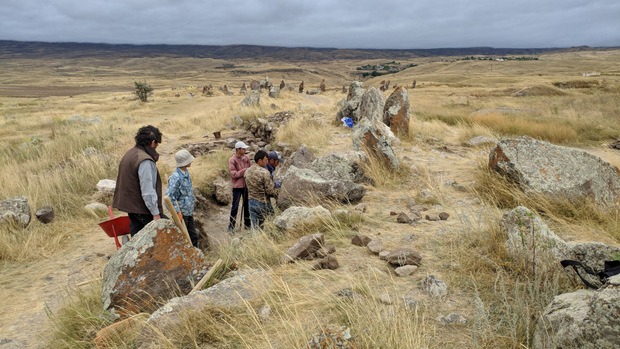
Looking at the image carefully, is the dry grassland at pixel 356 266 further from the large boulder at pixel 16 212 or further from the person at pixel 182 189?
the person at pixel 182 189

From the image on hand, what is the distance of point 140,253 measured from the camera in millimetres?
3410

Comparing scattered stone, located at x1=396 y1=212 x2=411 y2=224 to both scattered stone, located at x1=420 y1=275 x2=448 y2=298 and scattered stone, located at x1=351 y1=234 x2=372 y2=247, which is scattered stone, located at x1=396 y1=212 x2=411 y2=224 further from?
scattered stone, located at x1=420 y1=275 x2=448 y2=298

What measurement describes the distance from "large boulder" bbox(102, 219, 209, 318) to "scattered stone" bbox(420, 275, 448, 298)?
2.23 m

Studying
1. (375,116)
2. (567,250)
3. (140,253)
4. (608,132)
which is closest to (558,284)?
(567,250)

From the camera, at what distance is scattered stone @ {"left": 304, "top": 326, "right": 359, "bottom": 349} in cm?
218

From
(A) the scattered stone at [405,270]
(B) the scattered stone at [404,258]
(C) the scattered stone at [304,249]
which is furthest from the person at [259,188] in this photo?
(A) the scattered stone at [405,270]

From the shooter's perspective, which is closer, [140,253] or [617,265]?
[617,265]

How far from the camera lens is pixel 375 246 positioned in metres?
3.95

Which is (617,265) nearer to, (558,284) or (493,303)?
(558,284)

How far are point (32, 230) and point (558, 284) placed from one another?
24.3ft

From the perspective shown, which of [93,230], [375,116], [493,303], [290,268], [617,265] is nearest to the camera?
[617,265]

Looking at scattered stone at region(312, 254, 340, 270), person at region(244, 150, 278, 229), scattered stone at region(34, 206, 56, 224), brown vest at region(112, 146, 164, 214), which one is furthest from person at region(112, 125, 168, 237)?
scattered stone at region(34, 206, 56, 224)

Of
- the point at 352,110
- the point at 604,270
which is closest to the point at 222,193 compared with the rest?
the point at 604,270

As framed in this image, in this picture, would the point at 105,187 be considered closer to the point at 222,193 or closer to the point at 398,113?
the point at 222,193
